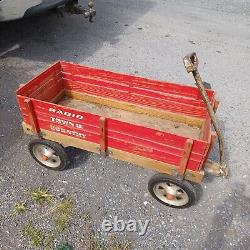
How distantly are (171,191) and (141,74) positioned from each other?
10.7 feet

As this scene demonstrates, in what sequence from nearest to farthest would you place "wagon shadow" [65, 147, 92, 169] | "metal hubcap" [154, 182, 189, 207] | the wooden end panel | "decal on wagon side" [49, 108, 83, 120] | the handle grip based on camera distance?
the handle grip → "decal on wagon side" [49, 108, 83, 120] → "metal hubcap" [154, 182, 189, 207] → the wooden end panel → "wagon shadow" [65, 147, 92, 169]

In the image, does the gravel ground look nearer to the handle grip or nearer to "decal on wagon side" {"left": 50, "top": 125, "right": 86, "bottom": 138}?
"decal on wagon side" {"left": 50, "top": 125, "right": 86, "bottom": 138}

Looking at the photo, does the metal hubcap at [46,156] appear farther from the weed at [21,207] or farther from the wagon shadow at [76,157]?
the weed at [21,207]

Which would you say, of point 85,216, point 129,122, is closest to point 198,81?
point 129,122

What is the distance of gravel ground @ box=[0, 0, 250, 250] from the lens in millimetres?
3562

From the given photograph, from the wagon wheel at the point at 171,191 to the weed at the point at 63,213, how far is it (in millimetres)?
1046

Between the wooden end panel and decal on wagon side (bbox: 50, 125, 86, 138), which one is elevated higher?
the wooden end panel

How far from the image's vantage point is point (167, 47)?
727cm

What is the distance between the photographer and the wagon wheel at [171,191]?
3467mm

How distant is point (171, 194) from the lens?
12.0ft

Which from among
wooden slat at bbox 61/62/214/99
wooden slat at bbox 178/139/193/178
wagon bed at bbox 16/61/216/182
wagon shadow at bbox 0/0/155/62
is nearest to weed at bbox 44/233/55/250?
wagon bed at bbox 16/61/216/182

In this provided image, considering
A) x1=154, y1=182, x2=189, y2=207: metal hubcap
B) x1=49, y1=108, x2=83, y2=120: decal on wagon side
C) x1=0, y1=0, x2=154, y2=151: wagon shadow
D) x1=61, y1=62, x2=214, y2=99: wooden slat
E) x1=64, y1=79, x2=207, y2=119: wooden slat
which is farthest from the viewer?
x1=0, y1=0, x2=154, y2=151: wagon shadow

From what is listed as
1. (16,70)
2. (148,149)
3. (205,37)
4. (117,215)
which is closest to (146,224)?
(117,215)

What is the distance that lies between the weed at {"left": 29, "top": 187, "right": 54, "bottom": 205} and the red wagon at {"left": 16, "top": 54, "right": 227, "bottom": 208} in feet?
1.26
